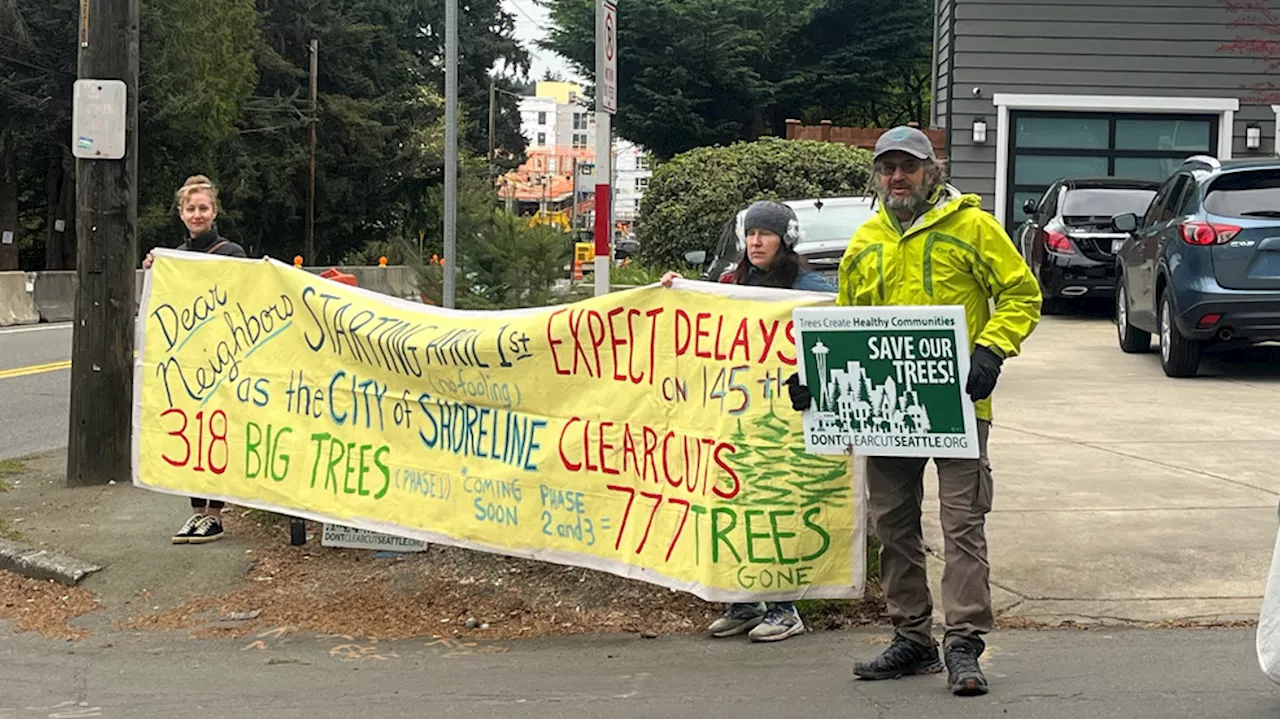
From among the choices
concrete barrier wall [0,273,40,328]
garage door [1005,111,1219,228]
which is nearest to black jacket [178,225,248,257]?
garage door [1005,111,1219,228]

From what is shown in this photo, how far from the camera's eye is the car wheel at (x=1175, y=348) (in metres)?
12.0

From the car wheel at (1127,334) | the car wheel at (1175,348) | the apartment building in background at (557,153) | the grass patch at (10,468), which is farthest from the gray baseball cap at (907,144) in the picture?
the apartment building in background at (557,153)

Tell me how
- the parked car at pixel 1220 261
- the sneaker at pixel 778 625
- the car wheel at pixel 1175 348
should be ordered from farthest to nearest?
the car wheel at pixel 1175 348 < the parked car at pixel 1220 261 < the sneaker at pixel 778 625

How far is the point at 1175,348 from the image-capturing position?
1204 centimetres

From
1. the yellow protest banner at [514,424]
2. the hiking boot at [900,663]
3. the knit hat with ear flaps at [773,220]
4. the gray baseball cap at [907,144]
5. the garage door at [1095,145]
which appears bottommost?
the hiking boot at [900,663]

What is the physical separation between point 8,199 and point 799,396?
38.6m

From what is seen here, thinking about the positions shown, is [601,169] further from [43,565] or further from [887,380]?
[887,380]

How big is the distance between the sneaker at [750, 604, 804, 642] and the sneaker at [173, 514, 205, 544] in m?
3.07

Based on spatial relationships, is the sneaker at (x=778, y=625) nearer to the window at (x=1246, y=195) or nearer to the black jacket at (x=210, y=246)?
the black jacket at (x=210, y=246)

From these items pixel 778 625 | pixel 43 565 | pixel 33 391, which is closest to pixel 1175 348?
pixel 778 625

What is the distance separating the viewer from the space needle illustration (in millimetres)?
5270

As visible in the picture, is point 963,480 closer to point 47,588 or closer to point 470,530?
point 470,530

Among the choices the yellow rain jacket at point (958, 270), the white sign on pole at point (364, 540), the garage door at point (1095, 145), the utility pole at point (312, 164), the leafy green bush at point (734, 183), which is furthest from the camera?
the utility pole at point (312, 164)

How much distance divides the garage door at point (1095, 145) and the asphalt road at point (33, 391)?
43.9 ft
